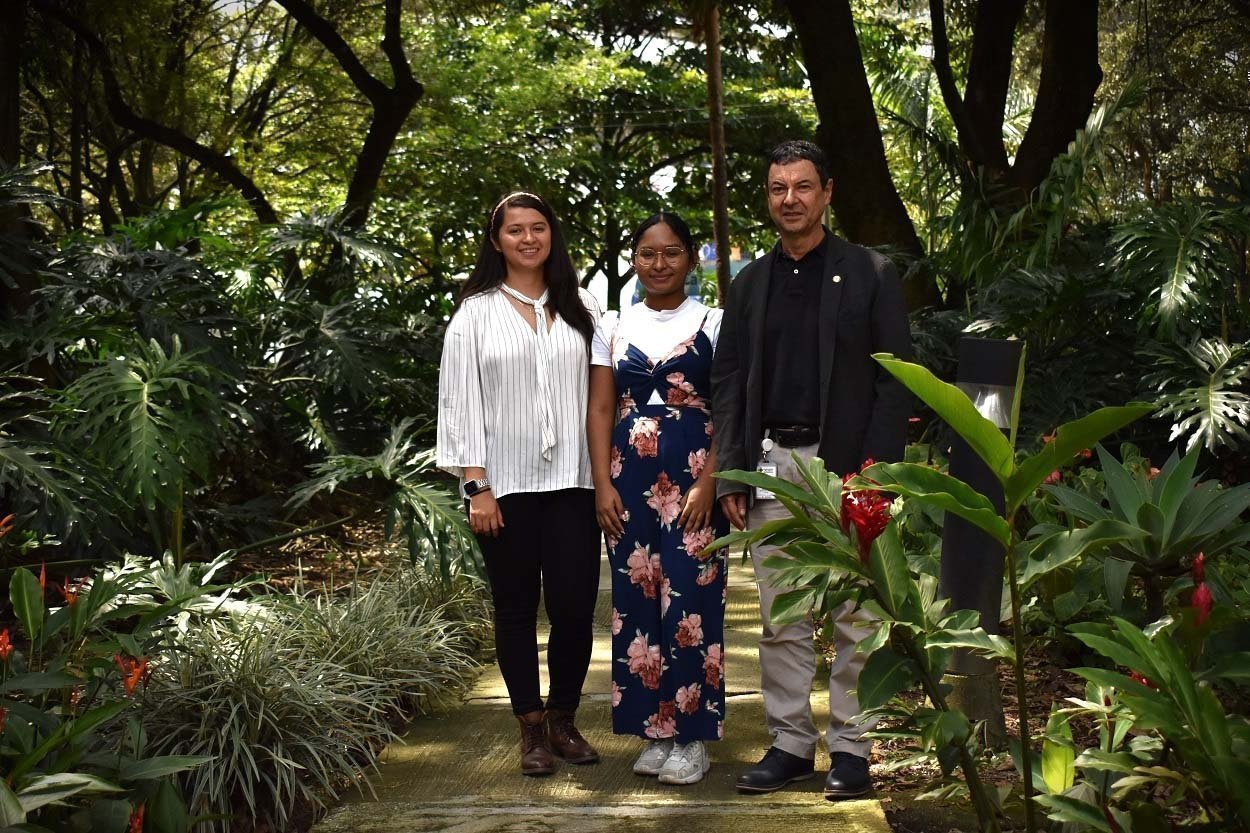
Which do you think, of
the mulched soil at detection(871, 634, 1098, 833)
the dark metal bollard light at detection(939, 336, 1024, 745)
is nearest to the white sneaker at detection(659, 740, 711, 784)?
the mulched soil at detection(871, 634, 1098, 833)

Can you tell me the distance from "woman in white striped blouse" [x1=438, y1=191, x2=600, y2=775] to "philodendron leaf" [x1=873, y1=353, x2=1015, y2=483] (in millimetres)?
2039

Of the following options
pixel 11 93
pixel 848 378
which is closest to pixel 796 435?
pixel 848 378

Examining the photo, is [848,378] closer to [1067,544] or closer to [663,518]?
[663,518]

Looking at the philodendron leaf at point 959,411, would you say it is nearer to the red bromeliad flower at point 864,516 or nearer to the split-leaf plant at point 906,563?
the split-leaf plant at point 906,563

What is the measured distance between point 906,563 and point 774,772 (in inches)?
60.4

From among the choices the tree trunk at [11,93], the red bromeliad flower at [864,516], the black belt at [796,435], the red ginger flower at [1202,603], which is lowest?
the red ginger flower at [1202,603]

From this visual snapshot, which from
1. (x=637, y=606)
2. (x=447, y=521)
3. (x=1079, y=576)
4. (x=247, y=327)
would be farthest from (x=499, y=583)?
(x=247, y=327)

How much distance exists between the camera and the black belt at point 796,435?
14.0 feet

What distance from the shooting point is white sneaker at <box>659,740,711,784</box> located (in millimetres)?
4320

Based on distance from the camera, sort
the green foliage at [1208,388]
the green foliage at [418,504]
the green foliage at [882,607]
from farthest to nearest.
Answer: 1. the green foliage at [1208,388]
2. the green foliage at [418,504]
3. the green foliage at [882,607]

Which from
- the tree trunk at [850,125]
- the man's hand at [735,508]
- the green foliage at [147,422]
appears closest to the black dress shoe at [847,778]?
the man's hand at [735,508]

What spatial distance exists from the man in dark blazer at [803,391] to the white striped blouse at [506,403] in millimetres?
515

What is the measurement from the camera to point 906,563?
2.93 metres

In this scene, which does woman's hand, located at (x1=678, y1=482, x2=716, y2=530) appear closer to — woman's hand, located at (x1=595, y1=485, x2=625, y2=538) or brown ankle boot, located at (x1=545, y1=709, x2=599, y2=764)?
woman's hand, located at (x1=595, y1=485, x2=625, y2=538)
